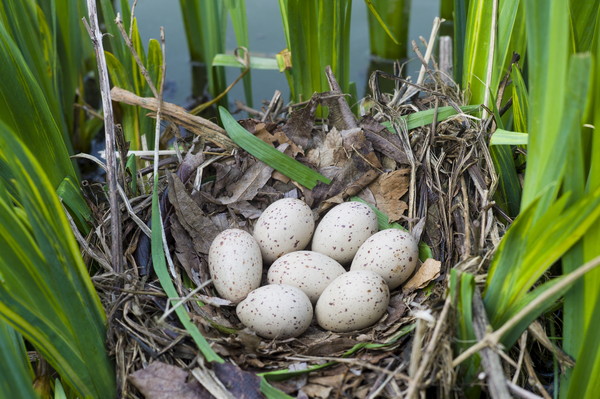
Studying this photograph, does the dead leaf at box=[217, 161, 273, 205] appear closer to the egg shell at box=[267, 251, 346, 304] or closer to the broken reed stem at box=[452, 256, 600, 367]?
the egg shell at box=[267, 251, 346, 304]

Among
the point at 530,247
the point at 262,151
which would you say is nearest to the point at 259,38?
the point at 262,151

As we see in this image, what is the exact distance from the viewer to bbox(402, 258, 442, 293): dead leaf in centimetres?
148

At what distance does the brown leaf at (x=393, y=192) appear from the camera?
168cm

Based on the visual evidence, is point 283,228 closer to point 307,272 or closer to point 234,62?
point 307,272

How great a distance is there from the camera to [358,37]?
3025 millimetres

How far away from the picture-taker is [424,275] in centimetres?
151

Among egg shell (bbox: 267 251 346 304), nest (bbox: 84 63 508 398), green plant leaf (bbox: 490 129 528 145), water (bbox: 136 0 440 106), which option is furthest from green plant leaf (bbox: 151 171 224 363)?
water (bbox: 136 0 440 106)

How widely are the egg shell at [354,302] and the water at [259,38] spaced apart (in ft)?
→ 4.48

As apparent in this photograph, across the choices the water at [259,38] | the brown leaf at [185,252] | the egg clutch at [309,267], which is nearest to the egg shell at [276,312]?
the egg clutch at [309,267]

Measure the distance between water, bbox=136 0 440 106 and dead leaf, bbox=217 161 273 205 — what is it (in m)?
0.99

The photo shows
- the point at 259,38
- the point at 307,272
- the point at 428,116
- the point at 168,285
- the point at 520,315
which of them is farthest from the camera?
the point at 259,38

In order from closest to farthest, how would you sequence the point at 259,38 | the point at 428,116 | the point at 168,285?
the point at 168,285 → the point at 428,116 → the point at 259,38

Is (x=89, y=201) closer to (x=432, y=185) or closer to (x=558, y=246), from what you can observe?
(x=432, y=185)

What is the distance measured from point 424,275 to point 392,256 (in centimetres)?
9
